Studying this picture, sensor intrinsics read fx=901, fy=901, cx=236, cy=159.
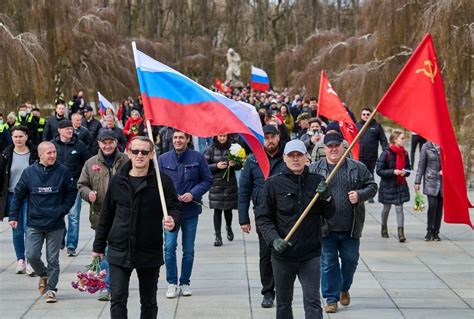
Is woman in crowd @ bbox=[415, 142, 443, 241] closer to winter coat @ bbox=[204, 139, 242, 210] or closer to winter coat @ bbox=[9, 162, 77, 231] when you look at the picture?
winter coat @ bbox=[204, 139, 242, 210]

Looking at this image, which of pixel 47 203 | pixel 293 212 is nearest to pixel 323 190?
pixel 293 212

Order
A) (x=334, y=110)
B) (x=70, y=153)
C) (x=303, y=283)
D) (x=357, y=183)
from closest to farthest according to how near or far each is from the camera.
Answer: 1. (x=303, y=283)
2. (x=357, y=183)
3. (x=70, y=153)
4. (x=334, y=110)

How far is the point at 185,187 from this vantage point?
347 inches

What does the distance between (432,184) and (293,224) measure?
5974mm

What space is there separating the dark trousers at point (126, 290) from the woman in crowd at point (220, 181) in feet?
15.9

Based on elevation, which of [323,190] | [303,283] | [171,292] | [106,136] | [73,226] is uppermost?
[106,136]

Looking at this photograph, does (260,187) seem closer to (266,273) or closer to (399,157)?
(266,273)

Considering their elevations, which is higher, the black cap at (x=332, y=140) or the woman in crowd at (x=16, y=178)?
the black cap at (x=332, y=140)

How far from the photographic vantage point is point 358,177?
793cm

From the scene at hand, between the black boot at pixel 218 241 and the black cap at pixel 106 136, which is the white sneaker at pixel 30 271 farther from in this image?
the black boot at pixel 218 241

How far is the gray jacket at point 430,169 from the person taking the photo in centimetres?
1216

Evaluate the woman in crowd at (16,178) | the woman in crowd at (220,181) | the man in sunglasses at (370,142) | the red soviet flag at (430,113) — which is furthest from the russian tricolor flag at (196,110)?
the man in sunglasses at (370,142)

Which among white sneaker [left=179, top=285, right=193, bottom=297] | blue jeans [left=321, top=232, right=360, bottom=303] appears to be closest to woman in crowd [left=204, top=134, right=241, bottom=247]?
white sneaker [left=179, top=285, right=193, bottom=297]

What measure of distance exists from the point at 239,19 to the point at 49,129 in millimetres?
54688
